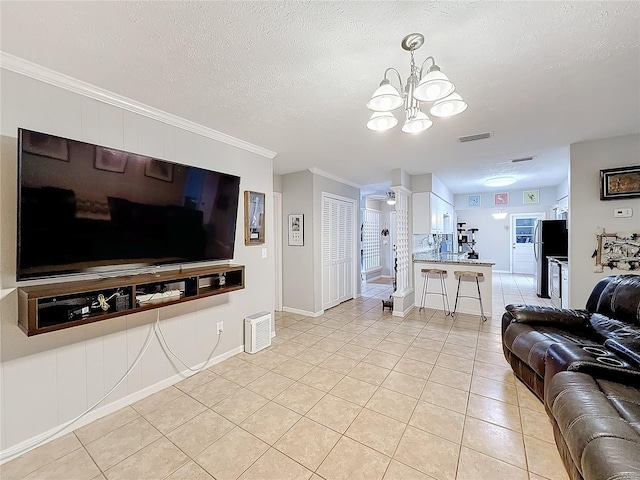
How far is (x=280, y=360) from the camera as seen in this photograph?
3.01 metres

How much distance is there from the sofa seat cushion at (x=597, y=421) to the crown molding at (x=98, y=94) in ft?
11.5

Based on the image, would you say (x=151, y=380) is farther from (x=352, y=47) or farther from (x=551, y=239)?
(x=551, y=239)

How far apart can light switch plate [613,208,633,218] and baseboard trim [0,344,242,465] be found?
4.87m

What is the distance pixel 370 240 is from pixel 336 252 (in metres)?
3.62

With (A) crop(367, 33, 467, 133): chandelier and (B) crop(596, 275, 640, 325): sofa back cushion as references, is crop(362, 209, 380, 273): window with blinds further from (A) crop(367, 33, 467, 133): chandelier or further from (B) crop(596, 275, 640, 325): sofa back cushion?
(A) crop(367, 33, 467, 133): chandelier

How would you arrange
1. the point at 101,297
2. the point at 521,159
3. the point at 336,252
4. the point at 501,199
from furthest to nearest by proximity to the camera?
the point at 501,199
the point at 336,252
the point at 521,159
the point at 101,297

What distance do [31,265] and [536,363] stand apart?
3.63 metres

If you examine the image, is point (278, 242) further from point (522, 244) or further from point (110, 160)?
point (522, 244)

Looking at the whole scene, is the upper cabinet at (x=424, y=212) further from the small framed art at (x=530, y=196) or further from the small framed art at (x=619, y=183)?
the small framed art at (x=530, y=196)

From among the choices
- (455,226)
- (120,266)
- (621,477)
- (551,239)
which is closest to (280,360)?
(120,266)

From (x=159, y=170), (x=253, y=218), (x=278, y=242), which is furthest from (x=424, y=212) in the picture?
(x=159, y=170)

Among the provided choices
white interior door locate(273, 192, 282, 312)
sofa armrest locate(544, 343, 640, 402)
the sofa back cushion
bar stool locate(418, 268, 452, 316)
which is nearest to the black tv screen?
white interior door locate(273, 192, 282, 312)

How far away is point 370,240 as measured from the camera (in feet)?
28.1

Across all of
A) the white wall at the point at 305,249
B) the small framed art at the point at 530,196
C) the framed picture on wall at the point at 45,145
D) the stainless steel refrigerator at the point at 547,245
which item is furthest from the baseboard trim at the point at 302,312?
the small framed art at the point at 530,196
